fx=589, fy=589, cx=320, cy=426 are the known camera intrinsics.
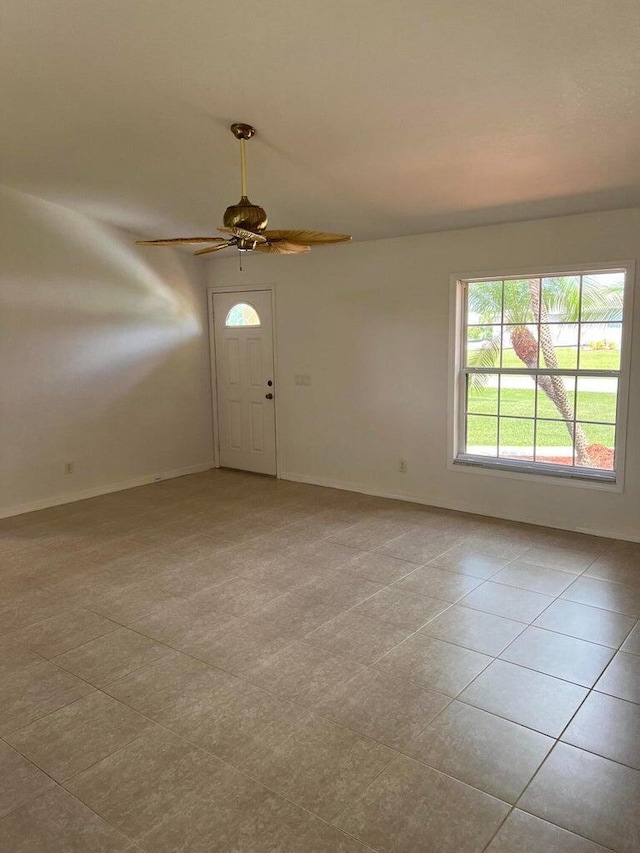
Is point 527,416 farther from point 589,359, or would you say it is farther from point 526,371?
point 589,359

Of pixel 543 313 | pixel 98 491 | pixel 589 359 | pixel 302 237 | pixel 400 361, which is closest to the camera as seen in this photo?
pixel 302 237

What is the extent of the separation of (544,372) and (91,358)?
13.1 ft

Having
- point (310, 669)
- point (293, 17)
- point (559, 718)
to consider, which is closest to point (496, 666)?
point (559, 718)

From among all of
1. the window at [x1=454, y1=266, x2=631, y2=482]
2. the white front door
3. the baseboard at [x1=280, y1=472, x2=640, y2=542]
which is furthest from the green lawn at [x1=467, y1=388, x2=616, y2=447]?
the white front door

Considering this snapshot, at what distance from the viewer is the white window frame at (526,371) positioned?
408cm

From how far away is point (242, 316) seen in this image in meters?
6.35

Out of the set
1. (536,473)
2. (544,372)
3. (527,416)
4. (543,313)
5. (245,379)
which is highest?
(543,313)

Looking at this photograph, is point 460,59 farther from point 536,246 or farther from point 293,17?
point 536,246

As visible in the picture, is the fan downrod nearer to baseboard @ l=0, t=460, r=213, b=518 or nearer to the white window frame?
the white window frame

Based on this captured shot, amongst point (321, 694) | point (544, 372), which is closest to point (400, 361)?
point (544, 372)

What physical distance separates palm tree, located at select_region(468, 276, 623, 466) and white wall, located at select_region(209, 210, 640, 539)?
0.21 m

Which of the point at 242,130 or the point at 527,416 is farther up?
the point at 242,130

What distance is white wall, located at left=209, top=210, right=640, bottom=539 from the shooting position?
4242 millimetres

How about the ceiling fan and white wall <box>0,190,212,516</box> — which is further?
white wall <box>0,190,212,516</box>
